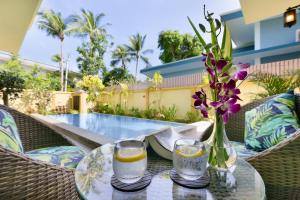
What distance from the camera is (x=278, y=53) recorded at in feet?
23.5

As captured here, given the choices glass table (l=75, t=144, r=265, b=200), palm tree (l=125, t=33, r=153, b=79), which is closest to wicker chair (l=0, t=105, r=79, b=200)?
glass table (l=75, t=144, r=265, b=200)

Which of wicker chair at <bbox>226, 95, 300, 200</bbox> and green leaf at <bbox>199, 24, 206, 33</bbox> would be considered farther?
wicker chair at <bbox>226, 95, 300, 200</bbox>

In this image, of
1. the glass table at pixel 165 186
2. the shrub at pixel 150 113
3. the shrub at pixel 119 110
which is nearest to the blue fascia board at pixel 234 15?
the shrub at pixel 150 113

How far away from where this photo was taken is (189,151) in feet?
2.50

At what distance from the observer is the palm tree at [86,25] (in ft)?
51.8

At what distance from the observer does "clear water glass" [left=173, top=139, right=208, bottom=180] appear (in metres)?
0.73

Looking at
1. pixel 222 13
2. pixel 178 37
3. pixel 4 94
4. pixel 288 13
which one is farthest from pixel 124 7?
pixel 288 13

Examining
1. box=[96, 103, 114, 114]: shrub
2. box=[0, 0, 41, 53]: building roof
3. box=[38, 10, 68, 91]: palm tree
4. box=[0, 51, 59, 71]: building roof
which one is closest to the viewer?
box=[0, 0, 41, 53]: building roof

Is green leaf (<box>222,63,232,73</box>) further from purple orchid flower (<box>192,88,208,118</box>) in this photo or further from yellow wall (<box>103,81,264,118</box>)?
yellow wall (<box>103,81,264,118</box>)

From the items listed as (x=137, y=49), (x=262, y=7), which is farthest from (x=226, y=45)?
(x=137, y=49)

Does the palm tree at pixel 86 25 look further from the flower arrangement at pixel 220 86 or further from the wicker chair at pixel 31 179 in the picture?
the flower arrangement at pixel 220 86

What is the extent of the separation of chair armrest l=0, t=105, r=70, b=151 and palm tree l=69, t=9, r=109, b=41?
1553 cm

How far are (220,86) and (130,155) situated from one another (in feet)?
1.42

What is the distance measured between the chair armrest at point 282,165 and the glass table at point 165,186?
0.13 metres
